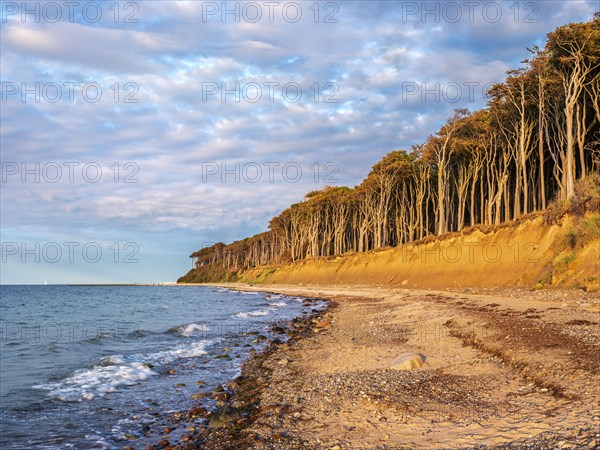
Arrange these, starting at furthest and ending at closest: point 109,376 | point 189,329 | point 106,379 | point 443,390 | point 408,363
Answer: point 189,329 → point 109,376 → point 106,379 → point 408,363 → point 443,390

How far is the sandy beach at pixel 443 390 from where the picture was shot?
6398 mm

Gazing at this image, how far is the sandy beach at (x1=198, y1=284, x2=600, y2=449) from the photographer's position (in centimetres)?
640

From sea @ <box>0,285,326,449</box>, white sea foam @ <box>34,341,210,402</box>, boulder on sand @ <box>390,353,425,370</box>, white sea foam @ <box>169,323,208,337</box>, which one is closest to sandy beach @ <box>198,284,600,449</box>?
boulder on sand @ <box>390,353,425,370</box>

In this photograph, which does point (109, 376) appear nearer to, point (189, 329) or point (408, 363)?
point (408, 363)

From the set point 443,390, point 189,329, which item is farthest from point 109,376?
point 189,329

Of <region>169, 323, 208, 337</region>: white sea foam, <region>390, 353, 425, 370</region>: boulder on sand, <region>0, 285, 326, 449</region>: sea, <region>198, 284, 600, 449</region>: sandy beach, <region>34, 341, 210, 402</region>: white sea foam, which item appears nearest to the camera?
<region>198, 284, 600, 449</region>: sandy beach

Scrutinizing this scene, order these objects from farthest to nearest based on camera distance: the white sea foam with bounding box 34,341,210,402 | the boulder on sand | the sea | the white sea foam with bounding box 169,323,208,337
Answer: the white sea foam with bounding box 169,323,208,337 → the white sea foam with bounding box 34,341,210,402 → the boulder on sand → the sea

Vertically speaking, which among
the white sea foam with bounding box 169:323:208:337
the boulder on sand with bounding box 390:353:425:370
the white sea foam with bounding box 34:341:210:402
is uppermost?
the boulder on sand with bounding box 390:353:425:370

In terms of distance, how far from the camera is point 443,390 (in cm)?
882

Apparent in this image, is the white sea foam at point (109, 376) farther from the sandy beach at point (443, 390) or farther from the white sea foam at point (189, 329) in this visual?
the white sea foam at point (189, 329)

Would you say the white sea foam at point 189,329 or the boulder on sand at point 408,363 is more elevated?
the boulder on sand at point 408,363

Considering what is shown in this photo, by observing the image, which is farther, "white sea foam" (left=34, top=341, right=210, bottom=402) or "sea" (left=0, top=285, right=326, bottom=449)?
"white sea foam" (left=34, top=341, right=210, bottom=402)

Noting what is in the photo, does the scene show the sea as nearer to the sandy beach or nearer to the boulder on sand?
the sandy beach

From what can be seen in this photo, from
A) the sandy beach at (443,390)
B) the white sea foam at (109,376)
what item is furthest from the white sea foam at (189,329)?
the sandy beach at (443,390)
